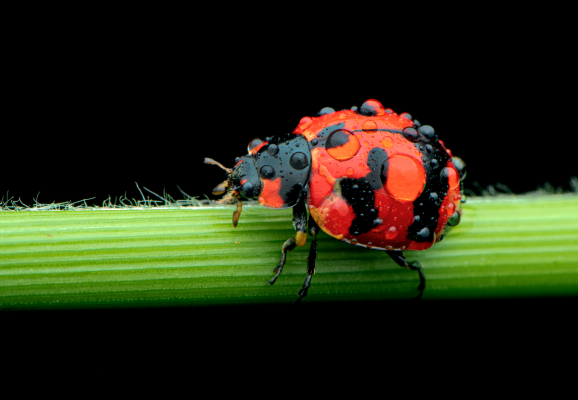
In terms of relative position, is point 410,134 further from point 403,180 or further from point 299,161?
point 299,161

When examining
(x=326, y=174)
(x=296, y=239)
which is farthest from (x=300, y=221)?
(x=326, y=174)

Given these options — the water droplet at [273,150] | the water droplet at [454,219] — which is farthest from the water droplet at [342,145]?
the water droplet at [454,219]

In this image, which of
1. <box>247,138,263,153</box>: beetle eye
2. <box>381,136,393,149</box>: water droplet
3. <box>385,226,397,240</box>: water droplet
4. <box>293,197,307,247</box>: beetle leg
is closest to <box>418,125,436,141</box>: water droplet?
<box>381,136,393,149</box>: water droplet

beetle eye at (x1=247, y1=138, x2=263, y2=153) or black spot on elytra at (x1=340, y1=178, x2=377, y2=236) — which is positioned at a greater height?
beetle eye at (x1=247, y1=138, x2=263, y2=153)

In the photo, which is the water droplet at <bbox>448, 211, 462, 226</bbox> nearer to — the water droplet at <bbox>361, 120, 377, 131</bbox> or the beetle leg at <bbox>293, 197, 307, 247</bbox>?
the water droplet at <bbox>361, 120, 377, 131</bbox>

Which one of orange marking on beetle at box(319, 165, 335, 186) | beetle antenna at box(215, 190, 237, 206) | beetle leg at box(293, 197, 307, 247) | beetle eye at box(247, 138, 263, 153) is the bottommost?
beetle leg at box(293, 197, 307, 247)

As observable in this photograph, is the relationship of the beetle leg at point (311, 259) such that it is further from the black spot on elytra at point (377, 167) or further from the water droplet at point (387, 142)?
the water droplet at point (387, 142)

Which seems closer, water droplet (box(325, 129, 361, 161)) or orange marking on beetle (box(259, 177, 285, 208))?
water droplet (box(325, 129, 361, 161))

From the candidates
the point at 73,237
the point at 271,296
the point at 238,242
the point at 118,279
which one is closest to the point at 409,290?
the point at 271,296
